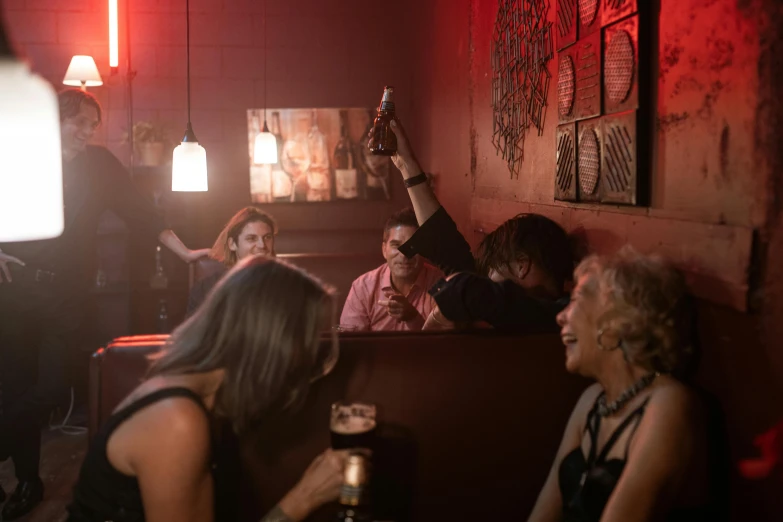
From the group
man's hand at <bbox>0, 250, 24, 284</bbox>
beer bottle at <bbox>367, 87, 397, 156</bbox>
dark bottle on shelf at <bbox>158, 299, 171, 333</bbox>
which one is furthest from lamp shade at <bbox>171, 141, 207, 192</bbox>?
dark bottle on shelf at <bbox>158, 299, 171, 333</bbox>

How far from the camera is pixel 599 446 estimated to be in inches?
62.1

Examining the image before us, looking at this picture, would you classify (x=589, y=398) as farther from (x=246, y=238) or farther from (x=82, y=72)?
(x=82, y=72)

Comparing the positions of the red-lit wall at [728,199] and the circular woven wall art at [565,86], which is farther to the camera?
the circular woven wall art at [565,86]

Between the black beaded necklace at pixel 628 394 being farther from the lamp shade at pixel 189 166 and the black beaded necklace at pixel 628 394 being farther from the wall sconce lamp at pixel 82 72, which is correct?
the wall sconce lamp at pixel 82 72

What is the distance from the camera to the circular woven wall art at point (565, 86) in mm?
2432

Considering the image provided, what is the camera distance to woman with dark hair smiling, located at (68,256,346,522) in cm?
138

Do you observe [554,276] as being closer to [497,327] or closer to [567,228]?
[567,228]

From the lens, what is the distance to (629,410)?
1.51m

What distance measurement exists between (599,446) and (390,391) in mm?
509

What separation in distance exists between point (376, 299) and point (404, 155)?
2.54ft

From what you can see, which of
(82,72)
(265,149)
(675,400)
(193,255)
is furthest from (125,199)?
(675,400)

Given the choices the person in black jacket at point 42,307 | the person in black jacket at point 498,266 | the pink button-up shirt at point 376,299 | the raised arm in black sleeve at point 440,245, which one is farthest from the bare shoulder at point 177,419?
the person in black jacket at point 42,307

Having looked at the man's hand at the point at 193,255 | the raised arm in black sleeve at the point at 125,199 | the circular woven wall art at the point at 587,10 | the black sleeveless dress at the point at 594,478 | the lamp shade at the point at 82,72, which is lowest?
the black sleeveless dress at the point at 594,478

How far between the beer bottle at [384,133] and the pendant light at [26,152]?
1.66m
